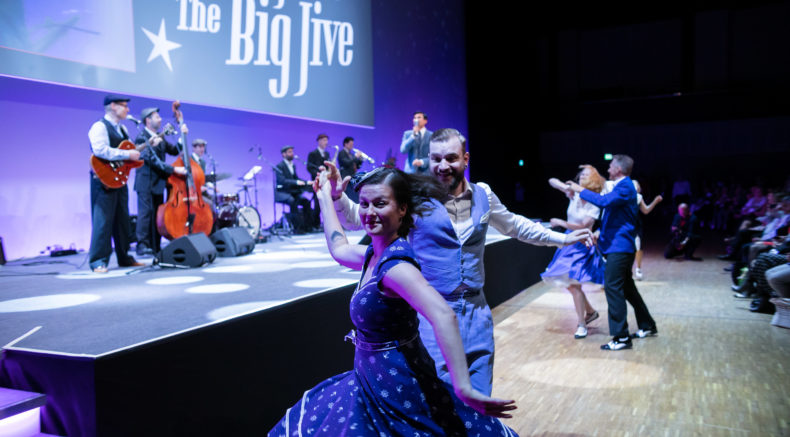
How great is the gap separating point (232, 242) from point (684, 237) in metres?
7.21

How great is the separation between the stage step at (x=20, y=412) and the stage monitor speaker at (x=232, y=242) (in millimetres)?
3637

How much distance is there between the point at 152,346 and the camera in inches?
83.7

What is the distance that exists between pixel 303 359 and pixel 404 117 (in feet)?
26.4

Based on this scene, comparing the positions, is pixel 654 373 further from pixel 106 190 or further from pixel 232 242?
pixel 106 190

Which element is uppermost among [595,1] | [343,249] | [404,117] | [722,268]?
[595,1]

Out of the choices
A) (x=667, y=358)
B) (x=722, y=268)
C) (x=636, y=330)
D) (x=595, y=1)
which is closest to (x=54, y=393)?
(x=667, y=358)

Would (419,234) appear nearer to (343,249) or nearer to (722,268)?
(343,249)

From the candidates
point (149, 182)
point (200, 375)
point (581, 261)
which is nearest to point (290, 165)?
point (149, 182)

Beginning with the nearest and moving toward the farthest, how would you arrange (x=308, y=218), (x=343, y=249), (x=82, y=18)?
(x=343, y=249) < (x=82, y=18) < (x=308, y=218)

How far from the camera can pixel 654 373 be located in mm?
3754

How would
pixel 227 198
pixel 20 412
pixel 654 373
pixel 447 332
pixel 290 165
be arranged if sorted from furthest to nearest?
1. pixel 290 165
2. pixel 227 198
3. pixel 654 373
4. pixel 20 412
5. pixel 447 332

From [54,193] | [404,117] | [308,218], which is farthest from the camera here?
[404,117]

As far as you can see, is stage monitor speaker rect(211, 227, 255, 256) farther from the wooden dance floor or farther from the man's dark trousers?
the man's dark trousers

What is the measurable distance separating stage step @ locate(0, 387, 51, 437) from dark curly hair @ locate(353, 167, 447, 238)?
135cm
